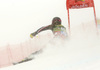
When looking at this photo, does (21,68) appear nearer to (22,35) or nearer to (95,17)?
(22,35)

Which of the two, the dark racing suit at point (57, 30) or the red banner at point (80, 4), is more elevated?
the red banner at point (80, 4)

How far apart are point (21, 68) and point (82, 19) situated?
0.91 meters

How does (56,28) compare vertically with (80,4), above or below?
below

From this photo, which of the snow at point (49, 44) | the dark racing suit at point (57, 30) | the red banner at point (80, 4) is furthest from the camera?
the red banner at point (80, 4)

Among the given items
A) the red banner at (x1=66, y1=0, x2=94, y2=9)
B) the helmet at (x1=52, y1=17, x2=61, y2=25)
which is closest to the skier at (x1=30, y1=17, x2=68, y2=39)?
the helmet at (x1=52, y1=17, x2=61, y2=25)

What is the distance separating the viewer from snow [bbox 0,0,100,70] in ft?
4.09

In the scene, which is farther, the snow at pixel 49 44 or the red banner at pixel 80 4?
the red banner at pixel 80 4

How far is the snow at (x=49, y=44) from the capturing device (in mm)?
1248

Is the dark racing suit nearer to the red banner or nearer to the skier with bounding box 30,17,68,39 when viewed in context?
the skier with bounding box 30,17,68,39

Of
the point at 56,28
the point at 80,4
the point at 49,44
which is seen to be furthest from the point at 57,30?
the point at 80,4

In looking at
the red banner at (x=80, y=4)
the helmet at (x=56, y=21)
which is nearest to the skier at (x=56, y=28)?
the helmet at (x=56, y=21)

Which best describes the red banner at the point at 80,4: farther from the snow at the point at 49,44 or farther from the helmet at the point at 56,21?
the helmet at the point at 56,21

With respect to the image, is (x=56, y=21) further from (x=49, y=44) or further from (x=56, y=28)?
(x=49, y=44)

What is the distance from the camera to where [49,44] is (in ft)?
5.12
